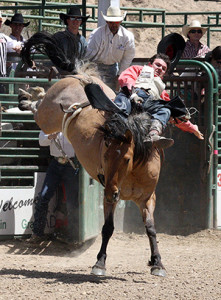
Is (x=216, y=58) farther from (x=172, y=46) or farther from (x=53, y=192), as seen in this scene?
(x=53, y=192)

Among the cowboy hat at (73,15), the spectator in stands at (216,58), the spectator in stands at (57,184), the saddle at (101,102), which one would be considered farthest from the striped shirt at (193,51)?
the saddle at (101,102)

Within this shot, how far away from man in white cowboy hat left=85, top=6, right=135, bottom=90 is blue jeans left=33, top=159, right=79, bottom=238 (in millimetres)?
1592

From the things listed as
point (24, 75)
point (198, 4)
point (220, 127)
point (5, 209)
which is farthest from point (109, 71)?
point (198, 4)

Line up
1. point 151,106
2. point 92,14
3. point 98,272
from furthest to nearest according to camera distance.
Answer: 1. point 92,14
2. point 151,106
3. point 98,272

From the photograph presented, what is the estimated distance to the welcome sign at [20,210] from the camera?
8508 mm

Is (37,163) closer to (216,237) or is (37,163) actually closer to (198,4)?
(216,237)

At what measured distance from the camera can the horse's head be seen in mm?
5984

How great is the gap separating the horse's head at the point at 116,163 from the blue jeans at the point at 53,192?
233 centimetres

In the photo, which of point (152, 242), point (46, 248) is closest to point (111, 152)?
point (152, 242)

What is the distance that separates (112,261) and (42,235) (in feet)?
3.83

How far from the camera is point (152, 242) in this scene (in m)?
6.57

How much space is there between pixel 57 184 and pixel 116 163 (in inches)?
104

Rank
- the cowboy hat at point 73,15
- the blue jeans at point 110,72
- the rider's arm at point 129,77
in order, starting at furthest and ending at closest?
the cowboy hat at point 73,15 → the blue jeans at point 110,72 → the rider's arm at point 129,77

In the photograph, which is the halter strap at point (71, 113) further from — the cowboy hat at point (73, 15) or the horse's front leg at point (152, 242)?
the cowboy hat at point (73, 15)
